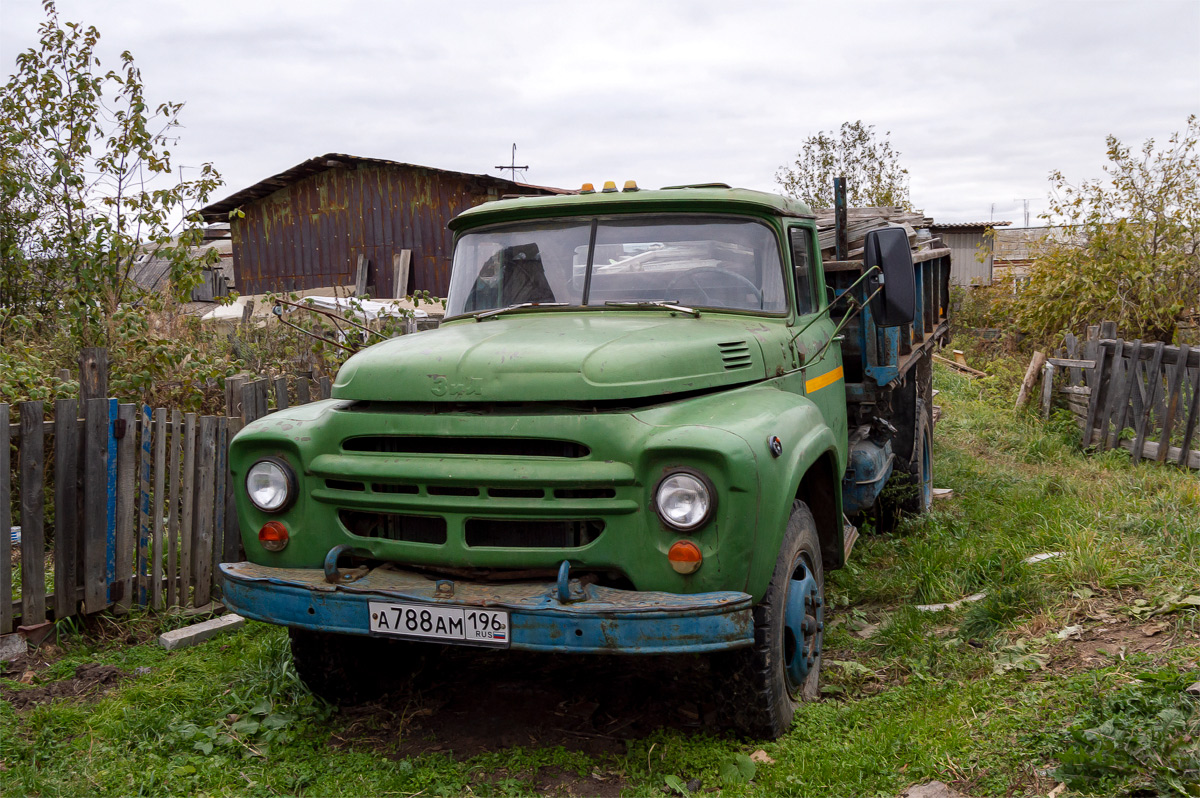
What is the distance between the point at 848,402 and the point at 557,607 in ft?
11.1

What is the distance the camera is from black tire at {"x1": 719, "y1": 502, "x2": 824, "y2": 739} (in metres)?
3.20

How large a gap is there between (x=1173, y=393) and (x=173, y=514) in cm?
846

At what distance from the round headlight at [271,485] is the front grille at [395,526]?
0.21 meters

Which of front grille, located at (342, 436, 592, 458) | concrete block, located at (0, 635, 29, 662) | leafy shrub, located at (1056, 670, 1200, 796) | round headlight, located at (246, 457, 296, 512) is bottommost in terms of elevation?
concrete block, located at (0, 635, 29, 662)

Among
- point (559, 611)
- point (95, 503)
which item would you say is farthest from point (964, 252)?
point (559, 611)

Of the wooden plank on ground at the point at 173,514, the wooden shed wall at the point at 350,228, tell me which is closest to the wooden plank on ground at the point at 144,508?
the wooden plank on ground at the point at 173,514

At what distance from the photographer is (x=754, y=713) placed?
10.7 ft

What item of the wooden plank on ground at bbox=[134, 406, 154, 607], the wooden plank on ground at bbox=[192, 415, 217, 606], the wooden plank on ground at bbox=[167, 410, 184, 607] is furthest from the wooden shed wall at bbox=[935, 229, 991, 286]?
the wooden plank on ground at bbox=[134, 406, 154, 607]

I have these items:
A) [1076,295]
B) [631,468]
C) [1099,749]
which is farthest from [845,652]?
[1076,295]

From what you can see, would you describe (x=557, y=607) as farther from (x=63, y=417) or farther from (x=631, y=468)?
(x=63, y=417)

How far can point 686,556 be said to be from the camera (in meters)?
2.96

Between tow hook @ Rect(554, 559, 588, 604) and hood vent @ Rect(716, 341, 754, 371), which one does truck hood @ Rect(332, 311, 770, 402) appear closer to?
hood vent @ Rect(716, 341, 754, 371)

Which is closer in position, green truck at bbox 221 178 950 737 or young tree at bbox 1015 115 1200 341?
green truck at bbox 221 178 950 737

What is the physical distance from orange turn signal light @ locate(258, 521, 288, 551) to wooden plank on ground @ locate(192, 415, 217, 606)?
5.78ft
